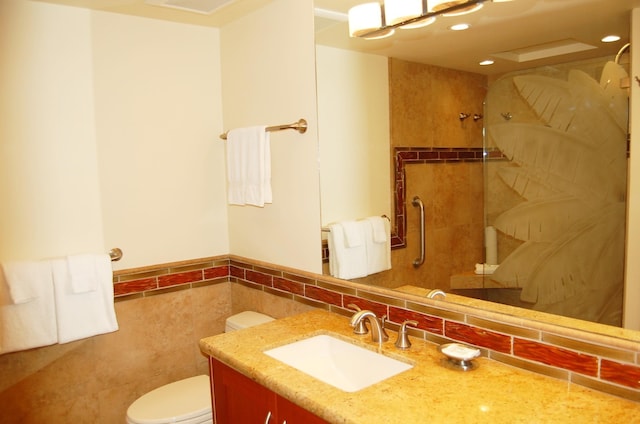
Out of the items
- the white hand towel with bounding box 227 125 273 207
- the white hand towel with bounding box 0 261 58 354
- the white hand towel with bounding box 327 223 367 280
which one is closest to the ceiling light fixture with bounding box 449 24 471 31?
the white hand towel with bounding box 327 223 367 280

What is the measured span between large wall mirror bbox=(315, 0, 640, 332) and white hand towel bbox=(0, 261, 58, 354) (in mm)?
1282

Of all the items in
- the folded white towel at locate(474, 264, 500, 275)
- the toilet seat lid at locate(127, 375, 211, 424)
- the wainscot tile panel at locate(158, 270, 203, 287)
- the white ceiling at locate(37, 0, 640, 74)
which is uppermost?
the white ceiling at locate(37, 0, 640, 74)

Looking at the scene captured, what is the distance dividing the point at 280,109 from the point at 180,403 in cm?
139

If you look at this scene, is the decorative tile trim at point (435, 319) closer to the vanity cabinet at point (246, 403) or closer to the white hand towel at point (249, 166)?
the white hand towel at point (249, 166)

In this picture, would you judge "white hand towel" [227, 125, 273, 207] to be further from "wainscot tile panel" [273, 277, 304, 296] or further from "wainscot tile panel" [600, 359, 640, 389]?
"wainscot tile panel" [600, 359, 640, 389]

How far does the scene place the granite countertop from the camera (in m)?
1.16

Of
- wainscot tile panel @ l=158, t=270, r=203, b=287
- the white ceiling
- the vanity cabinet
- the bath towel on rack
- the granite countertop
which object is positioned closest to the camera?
the granite countertop

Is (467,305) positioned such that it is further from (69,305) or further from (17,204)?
(17,204)

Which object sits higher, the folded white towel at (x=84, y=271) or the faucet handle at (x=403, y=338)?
the folded white towel at (x=84, y=271)

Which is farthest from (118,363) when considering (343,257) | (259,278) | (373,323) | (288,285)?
(373,323)

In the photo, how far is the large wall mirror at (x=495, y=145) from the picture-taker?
1316 mm

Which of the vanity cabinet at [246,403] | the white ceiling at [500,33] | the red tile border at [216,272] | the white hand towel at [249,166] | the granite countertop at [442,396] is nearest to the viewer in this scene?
the granite countertop at [442,396]

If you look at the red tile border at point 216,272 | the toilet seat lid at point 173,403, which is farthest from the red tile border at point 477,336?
the red tile border at point 216,272

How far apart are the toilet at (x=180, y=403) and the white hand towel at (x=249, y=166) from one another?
24.1 inches
